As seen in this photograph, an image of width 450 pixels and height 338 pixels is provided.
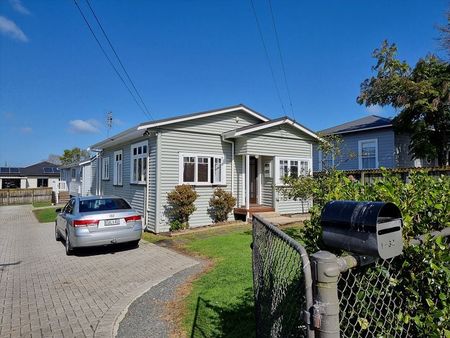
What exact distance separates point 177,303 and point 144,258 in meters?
3.72

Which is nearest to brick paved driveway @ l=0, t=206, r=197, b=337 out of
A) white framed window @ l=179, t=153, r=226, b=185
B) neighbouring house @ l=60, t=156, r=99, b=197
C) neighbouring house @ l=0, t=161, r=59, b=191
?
white framed window @ l=179, t=153, r=226, b=185

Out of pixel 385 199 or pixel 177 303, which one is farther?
pixel 177 303

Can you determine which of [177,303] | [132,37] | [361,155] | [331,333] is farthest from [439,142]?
[331,333]

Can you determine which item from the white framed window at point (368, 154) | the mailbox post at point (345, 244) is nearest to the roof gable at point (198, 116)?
the white framed window at point (368, 154)

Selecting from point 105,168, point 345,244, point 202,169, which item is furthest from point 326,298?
point 105,168

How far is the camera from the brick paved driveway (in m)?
4.57

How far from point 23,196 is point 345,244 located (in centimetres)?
4447

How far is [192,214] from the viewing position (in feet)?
44.3

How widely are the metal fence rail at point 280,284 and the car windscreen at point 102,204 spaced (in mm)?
7404

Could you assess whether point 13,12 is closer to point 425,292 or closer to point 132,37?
point 132,37

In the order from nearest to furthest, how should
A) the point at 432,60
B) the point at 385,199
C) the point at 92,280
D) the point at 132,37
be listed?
the point at 385,199 → the point at 92,280 → the point at 132,37 → the point at 432,60

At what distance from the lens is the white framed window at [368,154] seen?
774 inches

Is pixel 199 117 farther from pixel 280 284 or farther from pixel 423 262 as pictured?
pixel 423 262

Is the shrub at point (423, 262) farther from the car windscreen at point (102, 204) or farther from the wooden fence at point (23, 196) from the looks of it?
the wooden fence at point (23, 196)
